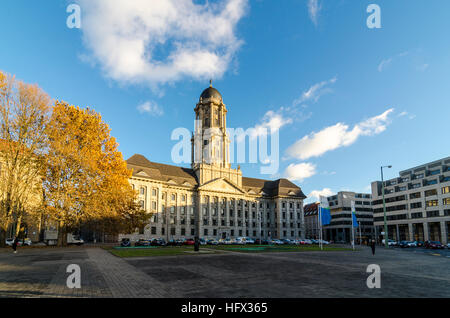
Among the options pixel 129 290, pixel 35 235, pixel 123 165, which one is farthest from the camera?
pixel 35 235

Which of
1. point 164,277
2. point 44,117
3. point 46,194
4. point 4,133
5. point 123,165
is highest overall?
point 44,117

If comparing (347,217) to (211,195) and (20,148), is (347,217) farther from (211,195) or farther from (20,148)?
(20,148)

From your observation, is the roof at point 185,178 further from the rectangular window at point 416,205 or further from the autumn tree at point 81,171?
the rectangular window at point 416,205

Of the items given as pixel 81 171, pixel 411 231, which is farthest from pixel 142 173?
pixel 411 231

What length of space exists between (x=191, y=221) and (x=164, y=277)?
72.7 meters

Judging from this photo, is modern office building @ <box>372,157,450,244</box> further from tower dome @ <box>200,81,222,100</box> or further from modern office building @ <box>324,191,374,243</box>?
tower dome @ <box>200,81,222,100</box>

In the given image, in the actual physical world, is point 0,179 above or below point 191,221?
above

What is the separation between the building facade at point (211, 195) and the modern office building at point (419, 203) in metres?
30.2

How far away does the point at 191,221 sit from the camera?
279 feet

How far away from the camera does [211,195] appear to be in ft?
292

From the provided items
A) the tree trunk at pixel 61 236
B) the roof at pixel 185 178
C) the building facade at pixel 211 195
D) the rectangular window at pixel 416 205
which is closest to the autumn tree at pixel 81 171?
the tree trunk at pixel 61 236
